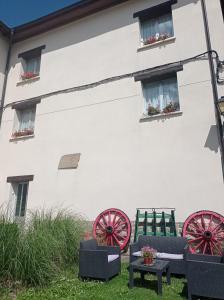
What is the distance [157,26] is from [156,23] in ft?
0.49

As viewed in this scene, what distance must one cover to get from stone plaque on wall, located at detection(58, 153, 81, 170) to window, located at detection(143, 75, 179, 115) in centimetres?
278

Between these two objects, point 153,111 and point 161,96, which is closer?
point 153,111

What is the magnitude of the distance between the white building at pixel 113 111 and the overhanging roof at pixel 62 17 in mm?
41

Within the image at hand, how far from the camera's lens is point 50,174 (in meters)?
9.56

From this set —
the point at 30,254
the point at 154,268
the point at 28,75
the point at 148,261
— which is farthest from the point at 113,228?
the point at 28,75

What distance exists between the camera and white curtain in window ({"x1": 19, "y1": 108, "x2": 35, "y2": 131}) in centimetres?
1106

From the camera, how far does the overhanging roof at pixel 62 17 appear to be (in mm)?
10280

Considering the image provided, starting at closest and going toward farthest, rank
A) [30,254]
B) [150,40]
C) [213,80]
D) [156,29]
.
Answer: [30,254]
[213,80]
[150,40]
[156,29]

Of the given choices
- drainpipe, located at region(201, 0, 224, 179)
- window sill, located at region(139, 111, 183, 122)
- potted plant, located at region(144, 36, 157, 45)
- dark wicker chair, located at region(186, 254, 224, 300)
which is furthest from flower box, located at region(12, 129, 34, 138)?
dark wicker chair, located at region(186, 254, 224, 300)

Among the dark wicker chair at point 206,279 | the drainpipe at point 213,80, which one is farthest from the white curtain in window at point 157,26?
the dark wicker chair at point 206,279

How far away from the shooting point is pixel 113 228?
25.5 feet

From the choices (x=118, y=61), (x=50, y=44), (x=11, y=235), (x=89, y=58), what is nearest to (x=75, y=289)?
(x=11, y=235)

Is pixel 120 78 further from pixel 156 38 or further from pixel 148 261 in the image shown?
pixel 148 261

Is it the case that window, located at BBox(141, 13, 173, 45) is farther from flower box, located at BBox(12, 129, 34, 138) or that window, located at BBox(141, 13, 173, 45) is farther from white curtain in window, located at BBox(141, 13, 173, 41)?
flower box, located at BBox(12, 129, 34, 138)
